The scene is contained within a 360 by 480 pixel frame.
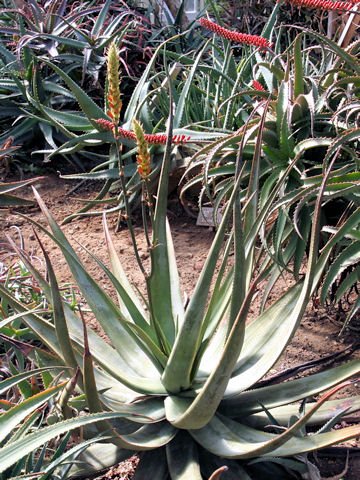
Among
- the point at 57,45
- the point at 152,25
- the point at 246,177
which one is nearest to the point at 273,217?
the point at 246,177

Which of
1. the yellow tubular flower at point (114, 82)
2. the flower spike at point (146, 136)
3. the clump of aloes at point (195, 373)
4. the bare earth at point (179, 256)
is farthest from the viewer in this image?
the bare earth at point (179, 256)

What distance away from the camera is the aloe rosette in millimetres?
1041

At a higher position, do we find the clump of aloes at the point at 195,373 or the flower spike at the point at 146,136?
the flower spike at the point at 146,136

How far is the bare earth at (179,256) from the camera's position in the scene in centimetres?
176

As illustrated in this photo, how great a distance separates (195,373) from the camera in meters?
1.28

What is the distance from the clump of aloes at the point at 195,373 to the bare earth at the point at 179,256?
209 millimetres

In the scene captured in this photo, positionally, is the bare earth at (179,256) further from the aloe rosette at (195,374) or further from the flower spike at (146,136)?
the flower spike at (146,136)

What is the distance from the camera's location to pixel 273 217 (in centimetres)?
197

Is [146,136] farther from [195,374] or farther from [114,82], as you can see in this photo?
[114,82]

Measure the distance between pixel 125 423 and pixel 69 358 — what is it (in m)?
0.28

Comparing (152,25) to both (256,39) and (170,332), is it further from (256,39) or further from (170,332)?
(170,332)

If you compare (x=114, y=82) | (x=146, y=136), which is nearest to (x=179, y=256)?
(x=146, y=136)

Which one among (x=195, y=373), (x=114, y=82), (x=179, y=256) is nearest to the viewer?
(x=114, y=82)

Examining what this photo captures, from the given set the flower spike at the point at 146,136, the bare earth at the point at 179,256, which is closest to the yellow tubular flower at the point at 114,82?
the flower spike at the point at 146,136
